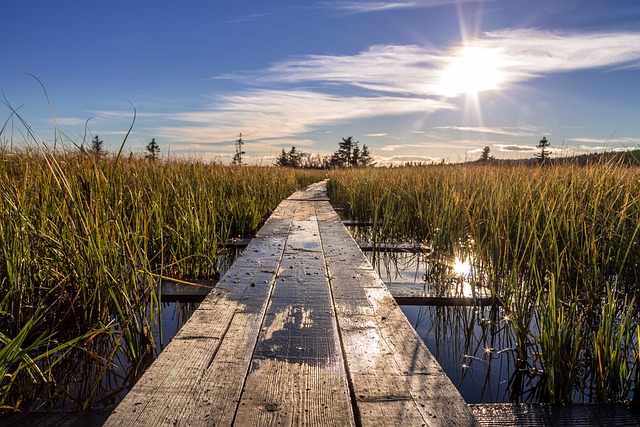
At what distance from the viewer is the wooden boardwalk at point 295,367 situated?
1.16 metres

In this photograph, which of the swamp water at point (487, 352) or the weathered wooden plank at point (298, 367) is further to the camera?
the swamp water at point (487, 352)

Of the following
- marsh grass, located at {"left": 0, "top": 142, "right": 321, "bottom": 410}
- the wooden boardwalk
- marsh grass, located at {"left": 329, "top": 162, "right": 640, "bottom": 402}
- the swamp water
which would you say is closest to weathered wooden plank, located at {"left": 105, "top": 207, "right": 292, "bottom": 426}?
the wooden boardwalk

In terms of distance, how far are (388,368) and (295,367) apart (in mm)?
310

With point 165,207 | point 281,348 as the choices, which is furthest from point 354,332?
point 165,207

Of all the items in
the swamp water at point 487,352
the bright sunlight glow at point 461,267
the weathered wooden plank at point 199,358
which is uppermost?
the weathered wooden plank at point 199,358

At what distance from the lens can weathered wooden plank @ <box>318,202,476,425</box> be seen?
116cm

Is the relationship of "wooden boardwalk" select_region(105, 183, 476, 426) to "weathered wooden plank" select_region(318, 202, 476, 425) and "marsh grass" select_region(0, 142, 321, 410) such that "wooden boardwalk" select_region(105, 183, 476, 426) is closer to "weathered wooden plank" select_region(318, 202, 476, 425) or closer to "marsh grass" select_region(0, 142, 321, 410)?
"weathered wooden plank" select_region(318, 202, 476, 425)

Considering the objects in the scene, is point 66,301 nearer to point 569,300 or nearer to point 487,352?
point 487,352

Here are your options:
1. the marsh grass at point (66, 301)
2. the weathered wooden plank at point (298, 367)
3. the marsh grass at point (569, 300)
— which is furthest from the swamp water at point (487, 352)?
the marsh grass at point (66, 301)

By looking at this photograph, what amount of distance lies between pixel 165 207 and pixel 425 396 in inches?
120

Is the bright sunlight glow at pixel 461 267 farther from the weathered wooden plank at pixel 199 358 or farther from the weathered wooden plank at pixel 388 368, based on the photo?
the weathered wooden plank at pixel 199 358

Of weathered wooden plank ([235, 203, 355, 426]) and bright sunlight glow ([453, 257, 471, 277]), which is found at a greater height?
weathered wooden plank ([235, 203, 355, 426])

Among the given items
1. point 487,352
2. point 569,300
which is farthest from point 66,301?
point 569,300

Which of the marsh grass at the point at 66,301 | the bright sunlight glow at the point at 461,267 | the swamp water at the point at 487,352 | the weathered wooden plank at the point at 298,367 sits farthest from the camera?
the bright sunlight glow at the point at 461,267
